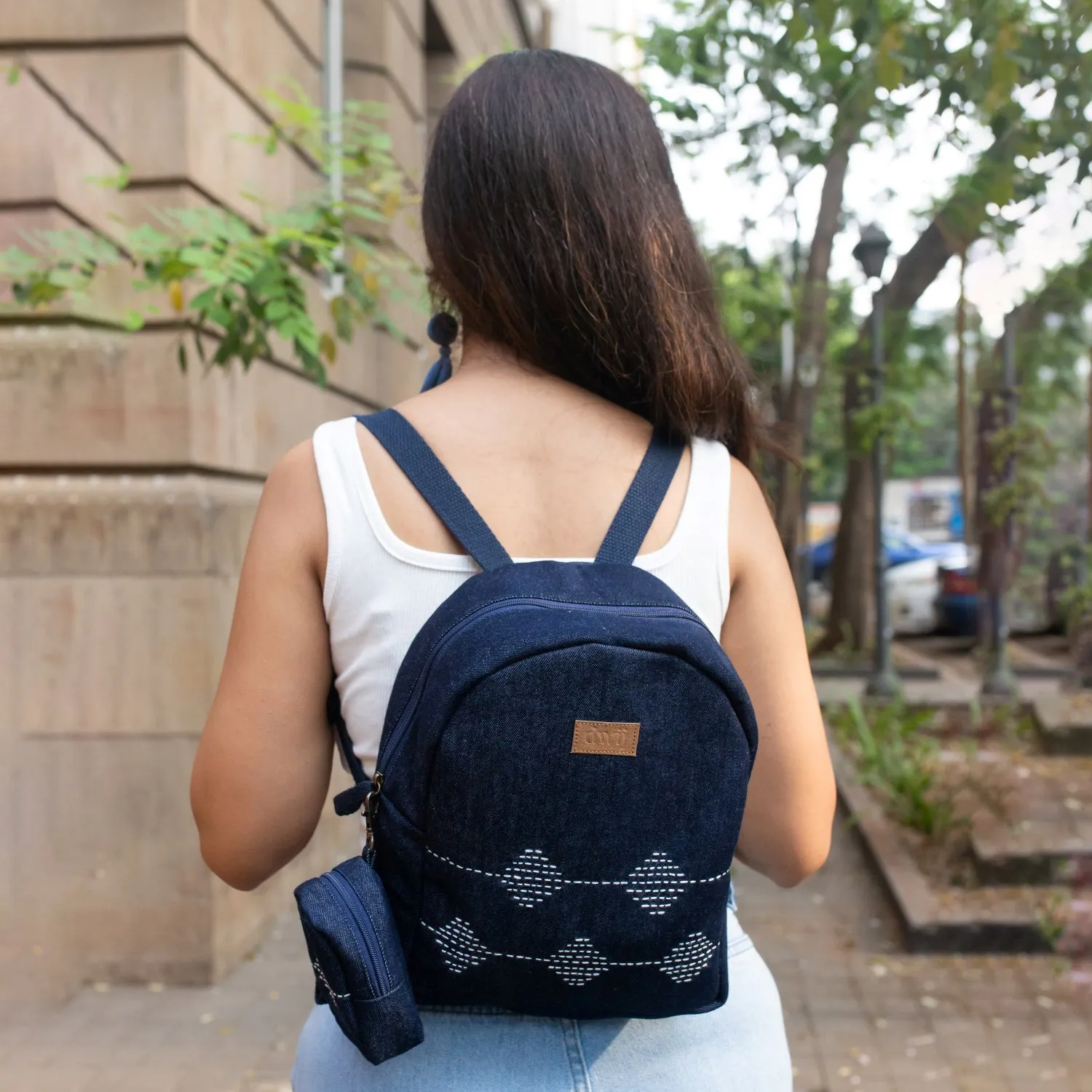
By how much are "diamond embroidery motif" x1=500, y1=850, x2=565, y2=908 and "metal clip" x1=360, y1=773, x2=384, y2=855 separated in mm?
148

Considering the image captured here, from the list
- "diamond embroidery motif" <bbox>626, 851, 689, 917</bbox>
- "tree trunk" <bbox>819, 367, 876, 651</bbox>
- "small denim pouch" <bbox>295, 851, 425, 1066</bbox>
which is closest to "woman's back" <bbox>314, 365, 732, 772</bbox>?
"small denim pouch" <bbox>295, 851, 425, 1066</bbox>

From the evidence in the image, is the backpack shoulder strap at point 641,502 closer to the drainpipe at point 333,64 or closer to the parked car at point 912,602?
the drainpipe at point 333,64

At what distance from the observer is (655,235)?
4.44 ft

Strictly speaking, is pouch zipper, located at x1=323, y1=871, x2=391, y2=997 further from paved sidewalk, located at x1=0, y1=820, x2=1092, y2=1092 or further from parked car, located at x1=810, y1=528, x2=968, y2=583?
parked car, located at x1=810, y1=528, x2=968, y2=583

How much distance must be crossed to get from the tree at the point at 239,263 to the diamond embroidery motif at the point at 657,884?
9.03 ft

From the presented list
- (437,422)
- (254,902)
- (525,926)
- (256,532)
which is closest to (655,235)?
(437,422)

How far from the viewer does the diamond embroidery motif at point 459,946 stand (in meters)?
1.13

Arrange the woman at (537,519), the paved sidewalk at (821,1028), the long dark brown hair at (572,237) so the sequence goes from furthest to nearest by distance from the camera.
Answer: the paved sidewalk at (821,1028)
the long dark brown hair at (572,237)
the woman at (537,519)

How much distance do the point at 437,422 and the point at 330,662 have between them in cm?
28

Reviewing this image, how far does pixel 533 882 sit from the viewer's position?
1.12 meters

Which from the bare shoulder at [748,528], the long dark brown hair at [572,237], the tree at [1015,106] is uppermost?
the tree at [1015,106]

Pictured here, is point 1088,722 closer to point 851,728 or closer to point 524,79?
point 851,728

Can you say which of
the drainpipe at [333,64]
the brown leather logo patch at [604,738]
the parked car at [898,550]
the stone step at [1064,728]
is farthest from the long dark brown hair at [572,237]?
the parked car at [898,550]

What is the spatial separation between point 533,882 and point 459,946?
0.33ft
